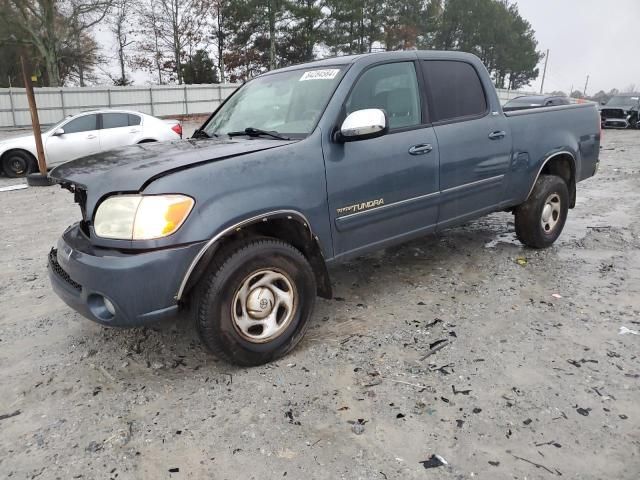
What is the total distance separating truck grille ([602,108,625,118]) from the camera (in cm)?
2209

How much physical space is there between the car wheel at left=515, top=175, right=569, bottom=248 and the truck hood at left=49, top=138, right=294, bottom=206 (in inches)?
111

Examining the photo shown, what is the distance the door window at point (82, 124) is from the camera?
1055 cm

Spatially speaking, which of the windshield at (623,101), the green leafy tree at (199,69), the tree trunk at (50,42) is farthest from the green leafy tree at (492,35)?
the tree trunk at (50,42)

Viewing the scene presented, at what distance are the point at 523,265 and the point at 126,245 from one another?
361 centimetres

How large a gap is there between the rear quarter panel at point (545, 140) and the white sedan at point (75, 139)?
741 cm

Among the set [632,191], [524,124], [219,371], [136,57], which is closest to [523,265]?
[524,124]

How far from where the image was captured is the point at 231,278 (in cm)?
270

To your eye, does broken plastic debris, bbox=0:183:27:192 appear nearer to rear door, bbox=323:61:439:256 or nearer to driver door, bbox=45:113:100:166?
driver door, bbox=45:113:100:166

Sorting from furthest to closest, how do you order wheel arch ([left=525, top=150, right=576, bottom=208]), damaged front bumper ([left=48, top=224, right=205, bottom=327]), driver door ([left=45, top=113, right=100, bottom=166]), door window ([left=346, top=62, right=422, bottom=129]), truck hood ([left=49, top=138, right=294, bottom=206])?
driver door ([left=45, top=113, right=100, bottom=166]) < wheel arch ([left=525, top=150, right=576, bottom=208]) < door window ([left=346, top=62, right=422, bottom=129]) < truck hood ([left=49, top=138, right=294, bottom=206]) < damaged front bumper ([left=48, top=224, right=205, bottom=327])

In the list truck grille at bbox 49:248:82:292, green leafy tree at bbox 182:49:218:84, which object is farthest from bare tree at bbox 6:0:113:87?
truck grille at bbox 49:248:82:292

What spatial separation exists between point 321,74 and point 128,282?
6.55ft

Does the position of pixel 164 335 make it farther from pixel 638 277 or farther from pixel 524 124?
pixel 638 277

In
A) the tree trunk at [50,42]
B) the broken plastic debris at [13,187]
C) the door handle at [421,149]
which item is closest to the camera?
the door handle at [421,149]

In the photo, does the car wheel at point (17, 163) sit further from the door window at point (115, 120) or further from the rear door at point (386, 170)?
the rear door at point (386, 170)
